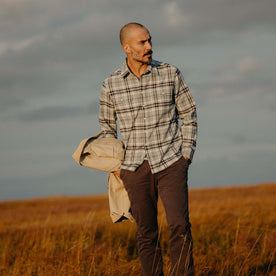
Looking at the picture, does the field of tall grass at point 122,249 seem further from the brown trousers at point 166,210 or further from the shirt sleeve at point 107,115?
the shirt sleeve at point 107,115

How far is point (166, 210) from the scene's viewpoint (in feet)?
13.9

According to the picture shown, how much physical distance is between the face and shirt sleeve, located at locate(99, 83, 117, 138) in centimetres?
57

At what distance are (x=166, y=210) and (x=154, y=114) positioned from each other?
1.00 metres

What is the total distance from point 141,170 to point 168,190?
36 centimetres

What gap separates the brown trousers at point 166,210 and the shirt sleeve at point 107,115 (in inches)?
23.3

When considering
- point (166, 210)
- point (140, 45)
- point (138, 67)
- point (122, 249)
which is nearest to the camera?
point (166, 210)

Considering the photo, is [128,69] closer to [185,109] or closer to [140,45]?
[140,45]

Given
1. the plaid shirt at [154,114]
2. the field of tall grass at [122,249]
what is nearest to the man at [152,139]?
the plaid shirt at [154,114]

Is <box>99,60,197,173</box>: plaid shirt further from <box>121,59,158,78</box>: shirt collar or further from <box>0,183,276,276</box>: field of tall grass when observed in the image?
<box>0,183,276,276</box>: field of tall grass

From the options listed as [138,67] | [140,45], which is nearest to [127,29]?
[140,45]

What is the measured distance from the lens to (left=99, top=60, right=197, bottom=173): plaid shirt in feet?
14.2

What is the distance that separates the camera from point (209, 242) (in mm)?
8391

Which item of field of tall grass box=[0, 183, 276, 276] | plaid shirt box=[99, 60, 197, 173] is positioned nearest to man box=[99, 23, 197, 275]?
plaid shirt box=[99, 60, 197, 173]

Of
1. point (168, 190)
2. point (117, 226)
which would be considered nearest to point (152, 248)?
point (168, 190)
